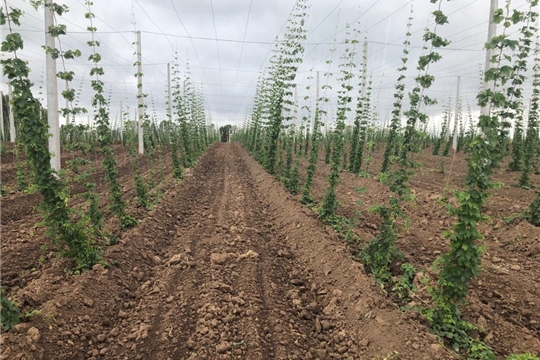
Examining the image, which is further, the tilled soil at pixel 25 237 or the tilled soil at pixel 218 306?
the tilled soil at pixel 25 237

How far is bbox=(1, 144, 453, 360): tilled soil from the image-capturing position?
3.33m

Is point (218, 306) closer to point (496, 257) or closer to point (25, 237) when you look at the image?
point (25, 237)

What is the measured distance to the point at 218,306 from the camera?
4.06m

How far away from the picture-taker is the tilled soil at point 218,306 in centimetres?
333

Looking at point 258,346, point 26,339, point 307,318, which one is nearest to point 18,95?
point 26,339

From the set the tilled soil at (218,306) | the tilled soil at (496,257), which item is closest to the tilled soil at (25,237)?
the tilled soil at (218,306)

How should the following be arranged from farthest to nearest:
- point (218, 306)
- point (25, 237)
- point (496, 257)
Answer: point (25, 237) → point (496, 257) → point (218, 306)

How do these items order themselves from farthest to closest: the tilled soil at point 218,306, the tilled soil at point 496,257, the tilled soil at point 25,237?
the tilled soil at point 25,237 → the tilled soil at point 496,257 → the tilled soil at point 218,306

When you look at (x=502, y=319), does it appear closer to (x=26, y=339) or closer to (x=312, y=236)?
(x=312, y=236)


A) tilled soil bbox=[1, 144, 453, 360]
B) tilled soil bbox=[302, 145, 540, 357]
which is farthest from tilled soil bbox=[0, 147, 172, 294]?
tilled soil bbox=[302, 145, 540, 357]

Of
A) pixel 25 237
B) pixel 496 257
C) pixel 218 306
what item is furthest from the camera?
pixel 25 237

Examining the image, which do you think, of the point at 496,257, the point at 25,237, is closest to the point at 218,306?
the point at 25,237

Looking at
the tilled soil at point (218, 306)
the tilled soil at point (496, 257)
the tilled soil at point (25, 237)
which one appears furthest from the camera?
the tilled soil at point (25, 237)

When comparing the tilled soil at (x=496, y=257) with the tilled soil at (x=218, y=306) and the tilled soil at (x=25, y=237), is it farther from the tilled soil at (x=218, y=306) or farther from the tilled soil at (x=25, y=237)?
the tilled soil at (x=25, y=237)
